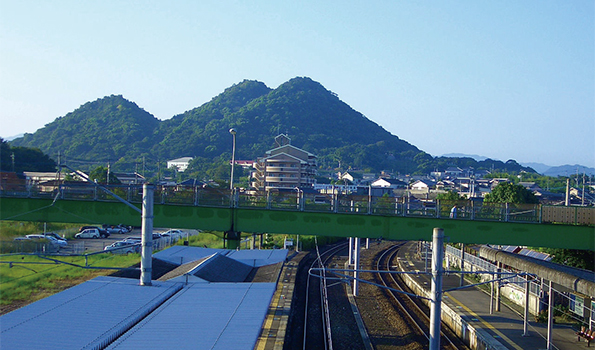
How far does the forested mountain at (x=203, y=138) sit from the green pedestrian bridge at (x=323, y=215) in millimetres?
83615

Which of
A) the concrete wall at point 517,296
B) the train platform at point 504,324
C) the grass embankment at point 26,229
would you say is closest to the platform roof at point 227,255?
the train platform at point 504,324

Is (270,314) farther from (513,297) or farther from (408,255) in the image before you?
(408,255)

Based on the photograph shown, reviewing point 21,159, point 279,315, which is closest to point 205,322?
point 279,315

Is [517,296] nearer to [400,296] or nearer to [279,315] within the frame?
[400,296]

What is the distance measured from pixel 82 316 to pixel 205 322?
244 cm

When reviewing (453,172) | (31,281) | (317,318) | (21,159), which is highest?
(453,172)

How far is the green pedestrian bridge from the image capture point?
1408cm

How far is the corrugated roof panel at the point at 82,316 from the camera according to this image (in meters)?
8.24

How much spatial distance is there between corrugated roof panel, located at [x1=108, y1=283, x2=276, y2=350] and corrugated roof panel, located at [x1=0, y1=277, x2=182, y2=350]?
37cm

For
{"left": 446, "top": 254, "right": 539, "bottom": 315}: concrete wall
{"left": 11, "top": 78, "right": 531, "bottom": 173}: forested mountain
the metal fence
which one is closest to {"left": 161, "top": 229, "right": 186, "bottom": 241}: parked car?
the metal fence

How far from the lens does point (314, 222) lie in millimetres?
14469

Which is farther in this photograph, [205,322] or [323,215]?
[323,215]

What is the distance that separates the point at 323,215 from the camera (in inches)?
567

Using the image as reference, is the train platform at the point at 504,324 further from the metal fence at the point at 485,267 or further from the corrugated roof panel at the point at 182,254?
the corrugated roof panel at the point at 182,254
